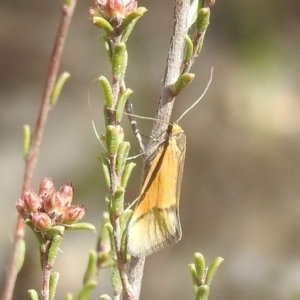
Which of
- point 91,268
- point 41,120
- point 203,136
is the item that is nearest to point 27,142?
point 41,120

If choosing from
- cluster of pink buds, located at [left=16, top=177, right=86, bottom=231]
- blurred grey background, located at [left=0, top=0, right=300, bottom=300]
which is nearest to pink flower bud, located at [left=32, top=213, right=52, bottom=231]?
cluster of pink buds, located at [left=16, top=177, right=86, bottom=231]

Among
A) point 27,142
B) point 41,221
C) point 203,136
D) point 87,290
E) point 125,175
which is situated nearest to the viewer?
point 41,221

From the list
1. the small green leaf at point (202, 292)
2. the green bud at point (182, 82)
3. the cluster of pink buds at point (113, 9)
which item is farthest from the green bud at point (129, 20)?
the small green leaf at point (202, 292)

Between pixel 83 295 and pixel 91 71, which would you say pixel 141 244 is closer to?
pixel 83 295

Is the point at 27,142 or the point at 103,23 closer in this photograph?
the point at 103,23

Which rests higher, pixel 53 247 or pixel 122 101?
pixel 122 101

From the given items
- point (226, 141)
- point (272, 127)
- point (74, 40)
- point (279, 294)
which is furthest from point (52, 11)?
point (279, 294)

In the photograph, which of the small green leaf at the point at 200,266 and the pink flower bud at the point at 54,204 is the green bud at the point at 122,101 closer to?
the pink flower bud at the point at 54,204

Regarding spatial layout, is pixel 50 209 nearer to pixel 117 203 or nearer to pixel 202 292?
pixel 117 203
